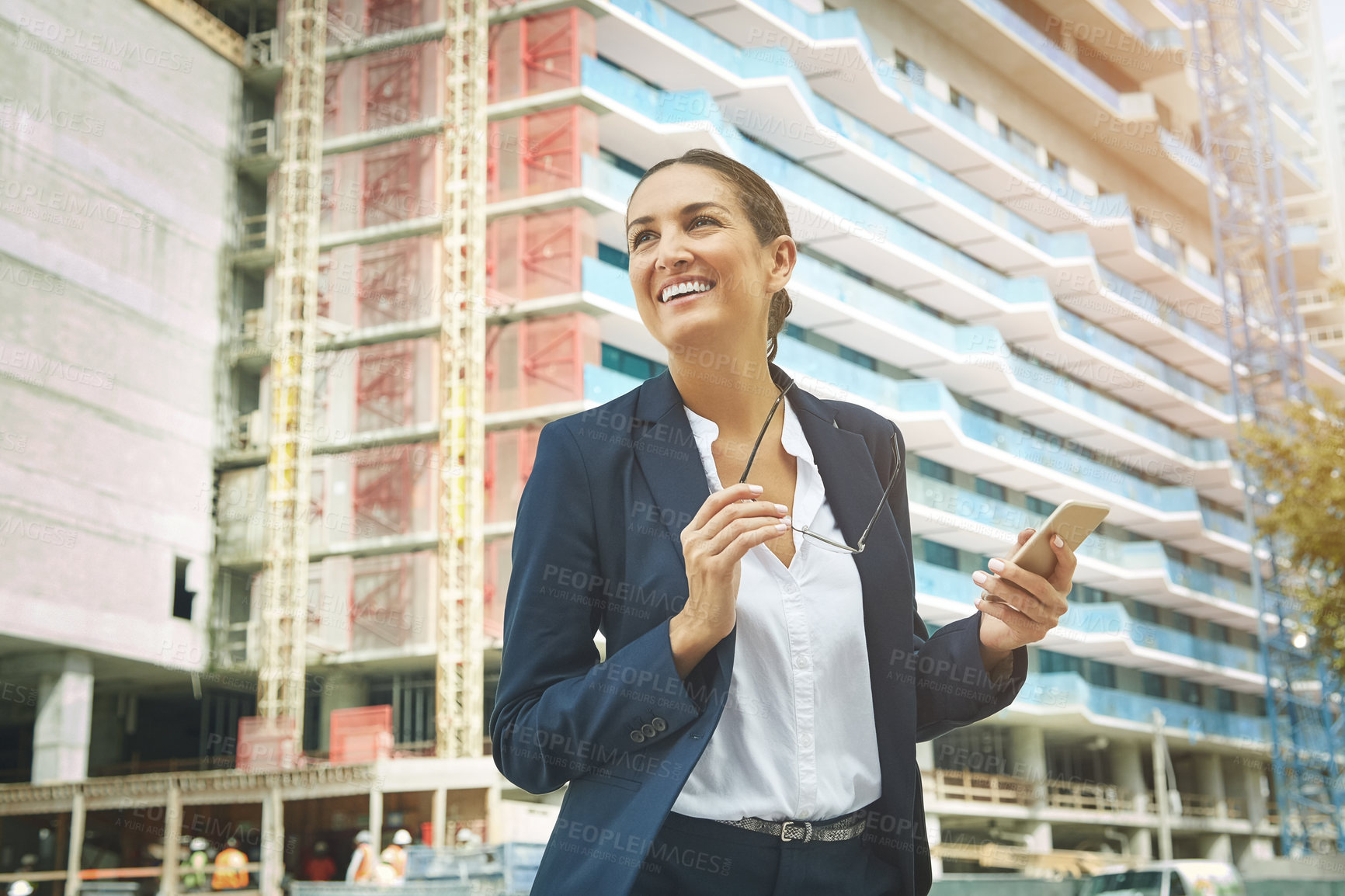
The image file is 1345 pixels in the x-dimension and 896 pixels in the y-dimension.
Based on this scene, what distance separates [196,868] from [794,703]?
84.8 ft

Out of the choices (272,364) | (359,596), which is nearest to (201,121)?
(272,364)

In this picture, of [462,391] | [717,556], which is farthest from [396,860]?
[717,556]

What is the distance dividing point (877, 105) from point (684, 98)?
10519 millimetres

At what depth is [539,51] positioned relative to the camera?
3375 cm

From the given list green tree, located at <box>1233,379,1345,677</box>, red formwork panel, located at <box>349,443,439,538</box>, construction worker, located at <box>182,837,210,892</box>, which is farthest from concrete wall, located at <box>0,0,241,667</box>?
green tree, located at <box>1233,379,1345,677</box>

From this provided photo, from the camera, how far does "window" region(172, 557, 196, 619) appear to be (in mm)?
35062

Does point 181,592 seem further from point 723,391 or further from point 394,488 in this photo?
point 723,391

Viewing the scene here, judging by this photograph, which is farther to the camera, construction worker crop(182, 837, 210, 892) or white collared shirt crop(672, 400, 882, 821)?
construction worker crop(182, 837, 210, 892)

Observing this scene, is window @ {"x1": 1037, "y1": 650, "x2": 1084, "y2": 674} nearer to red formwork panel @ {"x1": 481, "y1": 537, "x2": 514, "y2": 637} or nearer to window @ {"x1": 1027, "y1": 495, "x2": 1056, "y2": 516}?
window @ {"x1": 1027, "y1": 495, "x2": 1056, "y2": 516}

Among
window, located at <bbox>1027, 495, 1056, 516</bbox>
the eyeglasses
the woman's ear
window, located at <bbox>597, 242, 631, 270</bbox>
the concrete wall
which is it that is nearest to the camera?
the eyeglasses

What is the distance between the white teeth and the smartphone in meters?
0.68

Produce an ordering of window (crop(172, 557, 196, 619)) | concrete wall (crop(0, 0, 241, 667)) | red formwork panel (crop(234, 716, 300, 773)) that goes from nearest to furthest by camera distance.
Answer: concrete wall (crop(0, 0, 241, 667)) < red formwork panel (crop(234, 716, 300, 773)) < window (crop(172, 557, 196, 619))

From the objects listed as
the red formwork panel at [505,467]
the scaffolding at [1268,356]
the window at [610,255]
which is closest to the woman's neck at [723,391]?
the red formwork panel at [505,467]

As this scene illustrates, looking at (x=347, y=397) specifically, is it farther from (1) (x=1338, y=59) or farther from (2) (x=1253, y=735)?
(1) (x=1338, y=59)
